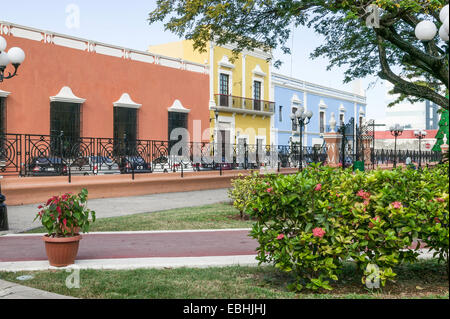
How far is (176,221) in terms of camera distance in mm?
9156

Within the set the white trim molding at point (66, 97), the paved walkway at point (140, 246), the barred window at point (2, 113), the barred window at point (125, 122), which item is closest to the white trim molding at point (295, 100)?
the barred window at point (125, 122)

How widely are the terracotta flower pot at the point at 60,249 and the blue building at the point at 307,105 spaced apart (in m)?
24.4

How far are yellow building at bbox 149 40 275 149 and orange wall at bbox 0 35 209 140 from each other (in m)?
1.10

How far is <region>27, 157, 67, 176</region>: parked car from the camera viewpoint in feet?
42.5

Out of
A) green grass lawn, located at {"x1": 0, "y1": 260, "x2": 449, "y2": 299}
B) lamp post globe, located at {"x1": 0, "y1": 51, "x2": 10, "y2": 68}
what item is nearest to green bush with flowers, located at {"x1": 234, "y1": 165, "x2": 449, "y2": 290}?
green grass lawn, located at {"x1": 0, "y1": 260, "x2": 449, "y2": 299}

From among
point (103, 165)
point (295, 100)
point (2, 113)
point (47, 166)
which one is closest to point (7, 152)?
point (47, 166)

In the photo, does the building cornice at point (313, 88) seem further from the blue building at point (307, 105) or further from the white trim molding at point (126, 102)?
the white trim molding at point (126, 102)

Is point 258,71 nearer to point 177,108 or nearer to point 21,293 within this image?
point 177,108

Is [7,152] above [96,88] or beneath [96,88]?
beneath

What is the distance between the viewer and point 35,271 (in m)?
5.17

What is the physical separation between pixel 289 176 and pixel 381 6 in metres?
6.09

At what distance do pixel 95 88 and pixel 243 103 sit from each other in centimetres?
1104
